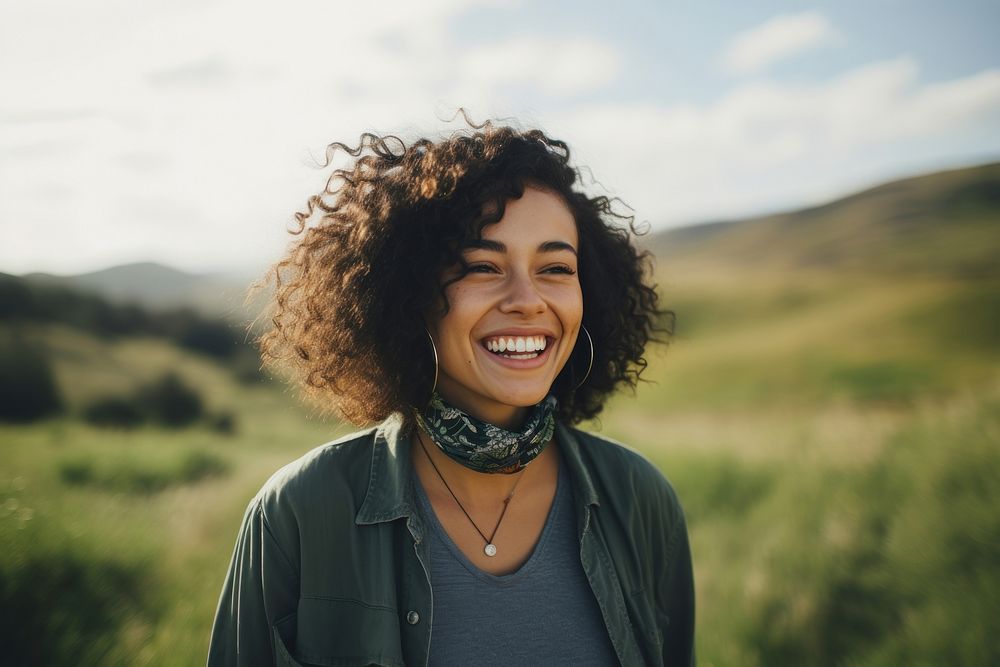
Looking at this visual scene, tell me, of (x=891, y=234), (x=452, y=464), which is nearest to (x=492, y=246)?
(x=452, y=464)

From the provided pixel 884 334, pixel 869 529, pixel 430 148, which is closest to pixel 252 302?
pixel 430 148

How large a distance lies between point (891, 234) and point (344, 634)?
2486 inches

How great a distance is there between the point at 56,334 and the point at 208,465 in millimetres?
3283

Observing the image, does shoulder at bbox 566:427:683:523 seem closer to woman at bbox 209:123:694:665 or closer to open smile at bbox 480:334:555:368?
woman at bbox 209:123:694:665

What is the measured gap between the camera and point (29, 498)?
3.44 m

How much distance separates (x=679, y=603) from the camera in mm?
2715

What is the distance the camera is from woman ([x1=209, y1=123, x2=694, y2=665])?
7.01 ft

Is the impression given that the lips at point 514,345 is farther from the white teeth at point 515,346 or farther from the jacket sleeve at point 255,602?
the jacket sleeve at point 255,602

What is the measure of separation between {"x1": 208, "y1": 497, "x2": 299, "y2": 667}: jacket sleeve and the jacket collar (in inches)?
11.7

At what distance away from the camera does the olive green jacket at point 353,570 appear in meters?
2.10

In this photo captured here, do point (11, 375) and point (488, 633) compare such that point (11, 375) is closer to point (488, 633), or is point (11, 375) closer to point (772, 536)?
point (488, 633)

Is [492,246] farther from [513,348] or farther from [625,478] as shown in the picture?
[625,478]

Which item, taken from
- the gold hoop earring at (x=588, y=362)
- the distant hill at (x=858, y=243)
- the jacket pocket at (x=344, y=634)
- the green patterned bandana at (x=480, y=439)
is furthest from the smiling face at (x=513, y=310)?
the distant hill at (x=858, y=243)

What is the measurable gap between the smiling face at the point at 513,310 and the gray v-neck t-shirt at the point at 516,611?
1.78 ft
